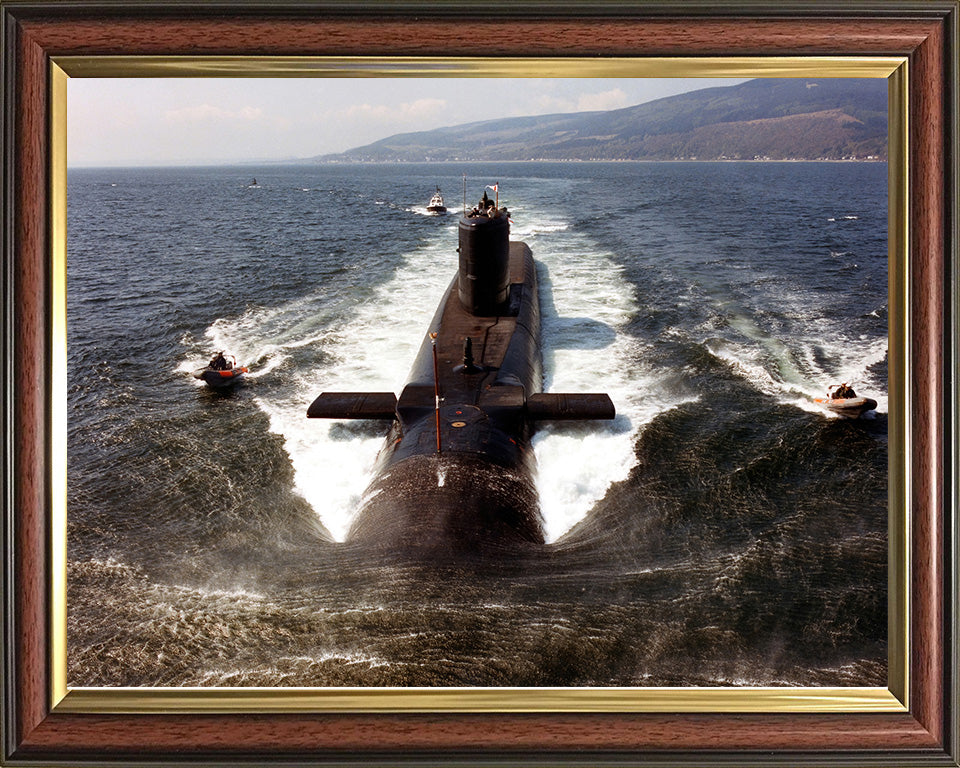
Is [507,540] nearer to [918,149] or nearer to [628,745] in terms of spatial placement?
[628,745]

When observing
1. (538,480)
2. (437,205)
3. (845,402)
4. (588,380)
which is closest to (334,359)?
(588,380)

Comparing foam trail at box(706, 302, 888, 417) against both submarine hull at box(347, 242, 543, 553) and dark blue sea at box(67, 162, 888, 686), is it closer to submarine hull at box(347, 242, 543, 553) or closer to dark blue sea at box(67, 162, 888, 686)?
dark blue sea at box(67, 162, 888, 686)

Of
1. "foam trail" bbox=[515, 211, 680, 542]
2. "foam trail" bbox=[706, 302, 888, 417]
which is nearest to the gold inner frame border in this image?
"foam trail" bbox=[706, 302, 888, 417]

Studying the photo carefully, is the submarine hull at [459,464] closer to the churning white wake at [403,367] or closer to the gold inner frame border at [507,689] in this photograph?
the churning white wake at [403,367]

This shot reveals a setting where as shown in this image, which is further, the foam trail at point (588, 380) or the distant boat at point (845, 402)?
the foam trail at point (588, 380)

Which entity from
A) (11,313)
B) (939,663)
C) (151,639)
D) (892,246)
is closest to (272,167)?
(11,313)

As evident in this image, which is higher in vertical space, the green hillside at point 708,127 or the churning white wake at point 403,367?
the green hillside at point 708,127

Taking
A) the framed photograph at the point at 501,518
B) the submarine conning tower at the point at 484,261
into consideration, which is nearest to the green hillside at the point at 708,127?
the framed photograph at the point at 501,518
